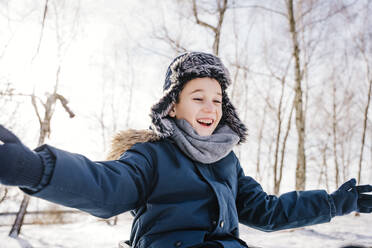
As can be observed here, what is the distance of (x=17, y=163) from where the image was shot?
69cm

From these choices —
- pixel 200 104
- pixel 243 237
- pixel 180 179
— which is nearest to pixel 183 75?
pixel 200 104

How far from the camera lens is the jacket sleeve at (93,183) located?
78 centimetres

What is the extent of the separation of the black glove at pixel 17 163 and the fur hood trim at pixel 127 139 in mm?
689

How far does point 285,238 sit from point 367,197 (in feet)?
17.8

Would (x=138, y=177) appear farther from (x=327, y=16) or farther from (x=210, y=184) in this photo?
(x=327, y=16)

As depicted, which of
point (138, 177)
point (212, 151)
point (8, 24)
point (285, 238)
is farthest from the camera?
point (285, 238)

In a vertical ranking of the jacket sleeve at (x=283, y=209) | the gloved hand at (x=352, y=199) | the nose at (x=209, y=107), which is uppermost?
the nose at (x=209, y=107)

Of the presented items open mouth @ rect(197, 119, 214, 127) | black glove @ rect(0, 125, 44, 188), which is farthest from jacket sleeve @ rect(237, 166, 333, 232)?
black glove @ rect(0, 125, 44, 188)

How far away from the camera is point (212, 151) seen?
4.63 feet

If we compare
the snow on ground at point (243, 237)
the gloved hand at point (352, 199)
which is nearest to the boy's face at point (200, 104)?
the gloved hand at point (352, 199)

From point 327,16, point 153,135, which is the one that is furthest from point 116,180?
point 327,16

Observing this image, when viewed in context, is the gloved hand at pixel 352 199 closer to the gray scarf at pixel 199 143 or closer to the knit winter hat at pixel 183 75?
the gray scarf at pixel 199 143

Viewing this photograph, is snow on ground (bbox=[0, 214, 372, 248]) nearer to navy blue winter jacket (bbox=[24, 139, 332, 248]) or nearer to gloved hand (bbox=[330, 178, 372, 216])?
gloved hand (bbox=[330, 178, 372, 216])

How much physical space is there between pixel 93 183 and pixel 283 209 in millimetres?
1205
